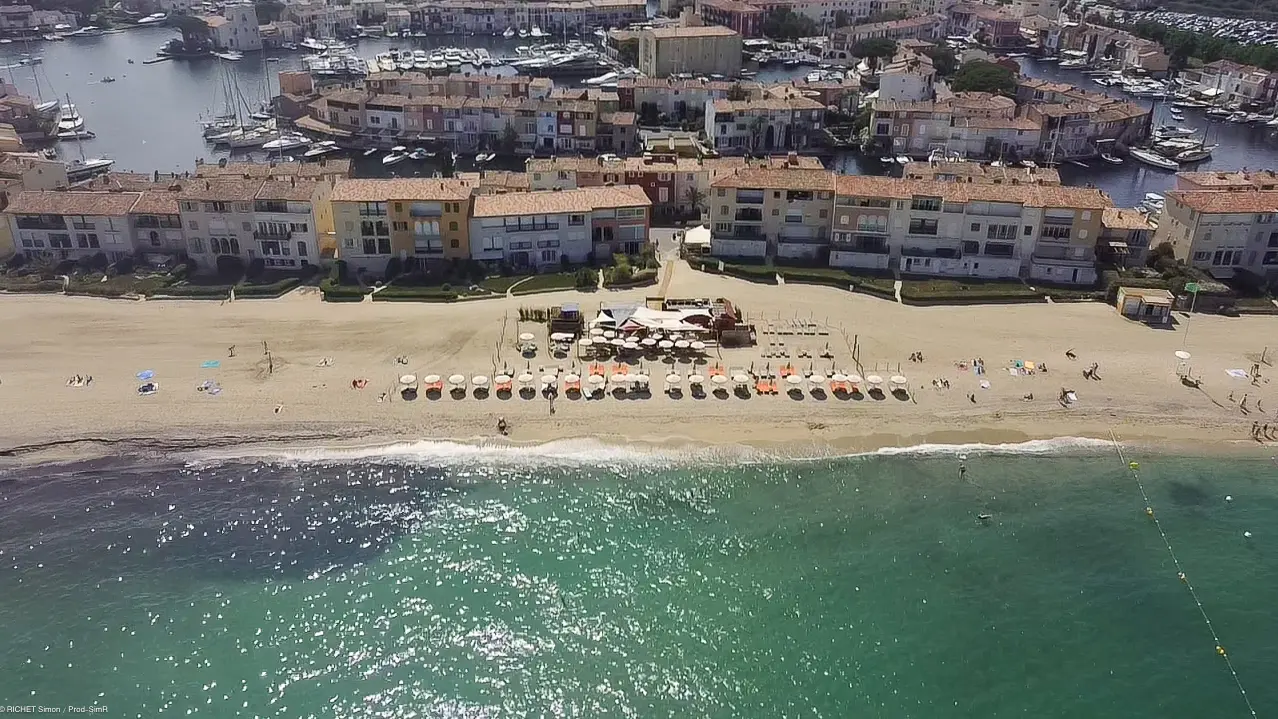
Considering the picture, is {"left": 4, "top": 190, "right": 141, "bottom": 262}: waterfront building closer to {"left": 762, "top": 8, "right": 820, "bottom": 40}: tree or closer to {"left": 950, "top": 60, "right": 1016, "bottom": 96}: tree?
{"left": 950, "top": 60, "right": 1016, "bottom": 96}: tree

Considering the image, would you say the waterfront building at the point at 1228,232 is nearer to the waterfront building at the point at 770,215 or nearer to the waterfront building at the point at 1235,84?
the waterfront building at the point at 770,215

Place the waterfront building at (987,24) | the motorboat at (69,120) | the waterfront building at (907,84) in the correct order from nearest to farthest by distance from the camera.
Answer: the motorboat at (69,120)
the waterfront building at (907,84)
the waterfront building at (987,24)

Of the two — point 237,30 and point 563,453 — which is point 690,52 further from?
point 563,453

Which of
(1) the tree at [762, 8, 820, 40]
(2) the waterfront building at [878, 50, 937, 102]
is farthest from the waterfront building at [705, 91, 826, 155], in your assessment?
(1) the tree at [762, 8, 820, 40]

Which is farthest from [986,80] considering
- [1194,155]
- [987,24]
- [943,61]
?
[987,24]

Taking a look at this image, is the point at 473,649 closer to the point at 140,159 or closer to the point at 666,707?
the point at 666,707

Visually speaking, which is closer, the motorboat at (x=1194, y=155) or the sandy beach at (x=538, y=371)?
the sandy beach at (x=538, y=371)

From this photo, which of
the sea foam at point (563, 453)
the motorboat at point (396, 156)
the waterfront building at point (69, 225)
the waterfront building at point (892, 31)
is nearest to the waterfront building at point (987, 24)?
the waterfront building at point (892, 31)
